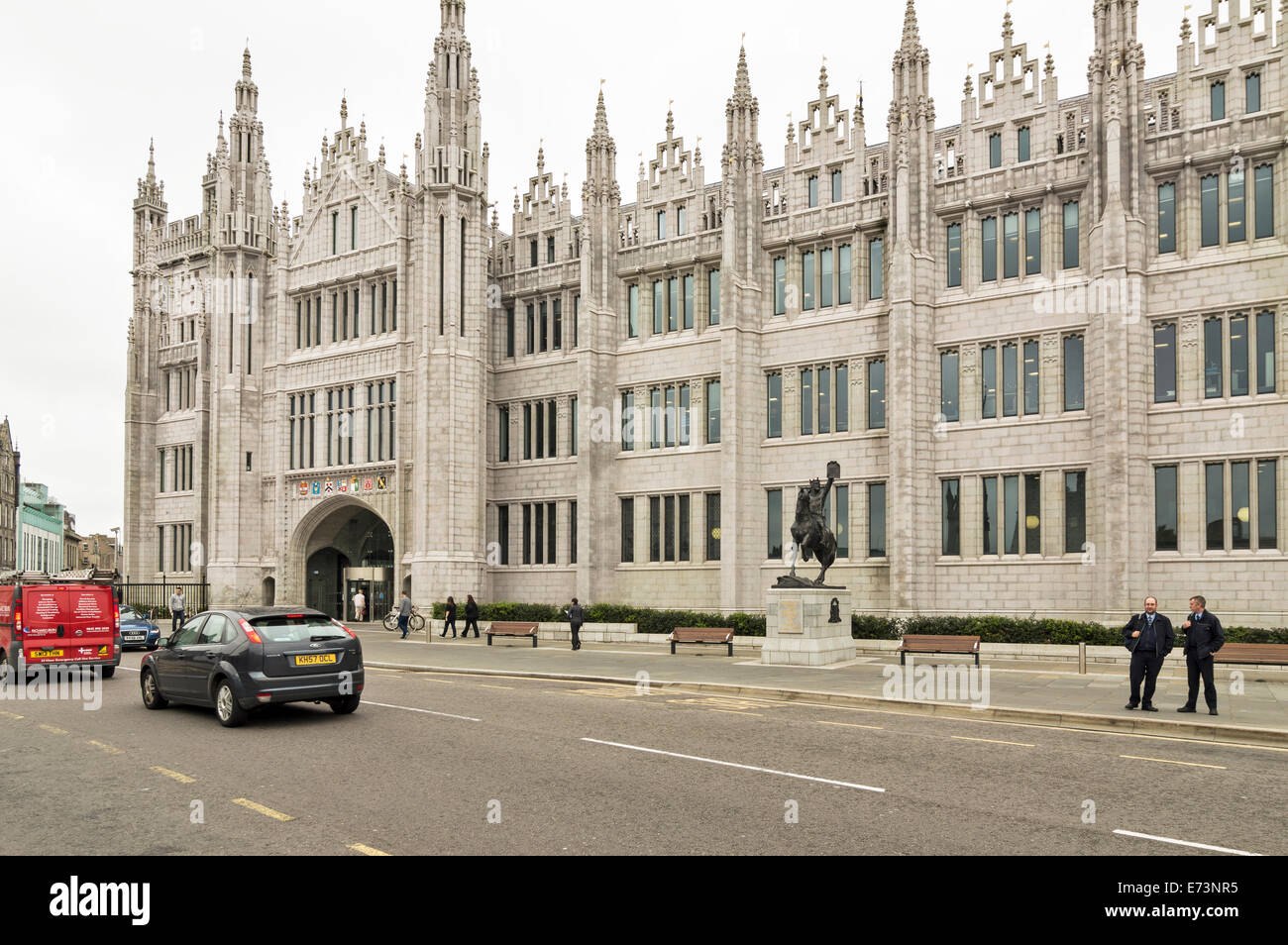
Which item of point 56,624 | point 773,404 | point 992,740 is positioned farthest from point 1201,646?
point 773,404

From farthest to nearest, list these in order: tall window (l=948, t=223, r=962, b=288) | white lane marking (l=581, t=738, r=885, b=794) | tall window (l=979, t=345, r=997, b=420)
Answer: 1. tall window (l=948, t=223, r=962, b=288)
2. tall window (l=979, t=345, r=997, b=420)
3. white lane marking (l=581, t=738, r=885, b=794)

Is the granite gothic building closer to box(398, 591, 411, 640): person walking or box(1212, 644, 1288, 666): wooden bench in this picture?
box(398, 591, 411, 640): person walking

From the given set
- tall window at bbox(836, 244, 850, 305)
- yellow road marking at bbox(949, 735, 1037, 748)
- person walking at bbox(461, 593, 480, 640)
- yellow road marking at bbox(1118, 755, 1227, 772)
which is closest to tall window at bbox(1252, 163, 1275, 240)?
tall window at bbox(836, 244, 850, 305)

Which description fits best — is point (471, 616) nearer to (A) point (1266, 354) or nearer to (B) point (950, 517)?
(B) point (950, 517)

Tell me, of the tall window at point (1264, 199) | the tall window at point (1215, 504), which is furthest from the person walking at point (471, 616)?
the tall window at point (1264, 199)

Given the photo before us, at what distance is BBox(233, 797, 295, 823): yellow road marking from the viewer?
8016 mm

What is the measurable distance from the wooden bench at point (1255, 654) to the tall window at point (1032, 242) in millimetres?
13703

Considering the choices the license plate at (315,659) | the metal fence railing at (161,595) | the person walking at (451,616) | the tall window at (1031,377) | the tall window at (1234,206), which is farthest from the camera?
the metal fence railing at (161,595)

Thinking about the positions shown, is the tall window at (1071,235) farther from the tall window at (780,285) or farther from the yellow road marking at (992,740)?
the yellow road marking at (992,740)

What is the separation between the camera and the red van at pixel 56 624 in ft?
62.2

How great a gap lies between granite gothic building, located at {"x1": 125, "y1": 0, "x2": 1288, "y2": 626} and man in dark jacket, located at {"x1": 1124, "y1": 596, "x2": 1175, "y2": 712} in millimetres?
12750

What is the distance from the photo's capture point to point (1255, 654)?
1998 cm

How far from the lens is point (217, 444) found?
46.3 meters
